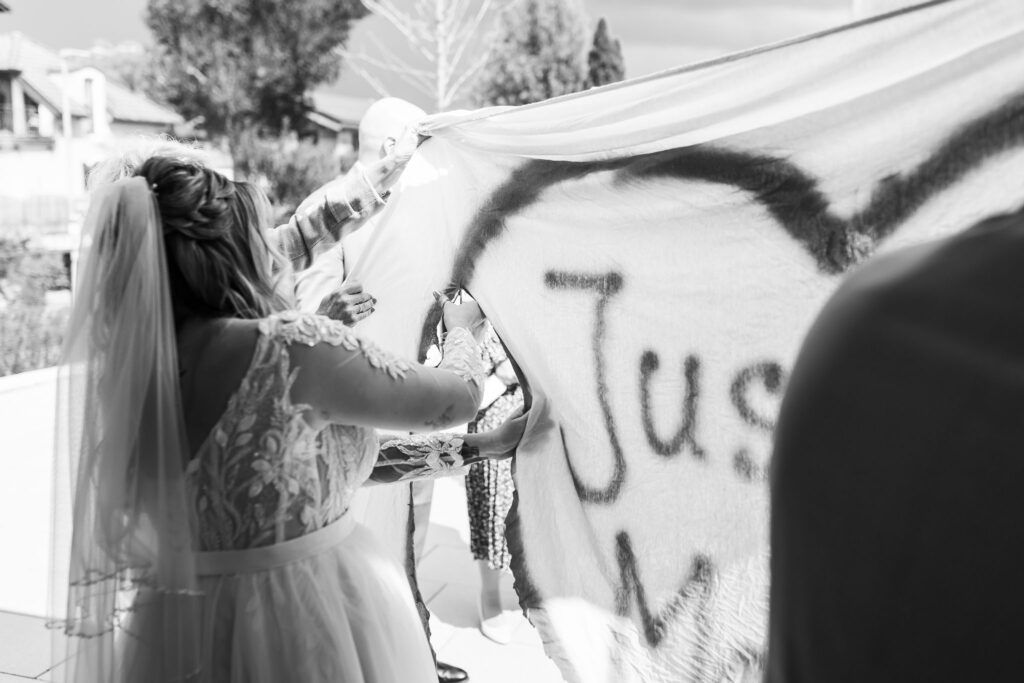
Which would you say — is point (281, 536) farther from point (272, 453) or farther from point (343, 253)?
point (343, 253)

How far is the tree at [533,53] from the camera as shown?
807 inches

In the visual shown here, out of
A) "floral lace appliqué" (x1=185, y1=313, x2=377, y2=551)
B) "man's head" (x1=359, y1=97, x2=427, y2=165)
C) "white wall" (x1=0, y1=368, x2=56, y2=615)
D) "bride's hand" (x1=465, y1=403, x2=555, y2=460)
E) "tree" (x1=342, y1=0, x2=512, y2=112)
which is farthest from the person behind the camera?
"tree" (x1=342, y1=0, x2=512, y2=112)

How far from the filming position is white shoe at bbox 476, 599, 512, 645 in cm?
377

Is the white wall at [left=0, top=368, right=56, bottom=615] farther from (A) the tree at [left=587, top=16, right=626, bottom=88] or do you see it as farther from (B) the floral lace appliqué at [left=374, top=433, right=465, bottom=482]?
(A) the tree at [left=587, top=16, right=626, bottom=88]

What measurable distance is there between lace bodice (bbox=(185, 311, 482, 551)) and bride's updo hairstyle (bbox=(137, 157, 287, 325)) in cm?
11

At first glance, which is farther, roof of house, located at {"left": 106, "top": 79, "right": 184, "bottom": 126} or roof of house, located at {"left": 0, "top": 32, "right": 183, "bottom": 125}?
roof of house, located at {"left": 106, "top": 79, "right": 184, "bottom": 126}

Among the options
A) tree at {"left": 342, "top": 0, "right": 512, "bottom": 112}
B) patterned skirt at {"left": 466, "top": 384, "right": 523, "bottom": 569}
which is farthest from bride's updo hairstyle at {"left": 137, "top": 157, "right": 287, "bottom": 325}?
tree at {"left": 342, "top": 0, "right": 512, "bottom": 112}

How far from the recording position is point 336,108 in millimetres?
35625

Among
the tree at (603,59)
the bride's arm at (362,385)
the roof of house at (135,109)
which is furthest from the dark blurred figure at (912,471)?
the roof of house at (135,109)

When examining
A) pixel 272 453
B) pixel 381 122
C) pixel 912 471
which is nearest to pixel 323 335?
pixel 272 453

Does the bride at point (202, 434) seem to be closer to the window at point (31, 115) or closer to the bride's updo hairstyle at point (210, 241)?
the bride's updo hairstyle at point (210, 241)

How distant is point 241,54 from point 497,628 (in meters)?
24.9

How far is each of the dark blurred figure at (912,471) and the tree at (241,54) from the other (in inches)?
1065

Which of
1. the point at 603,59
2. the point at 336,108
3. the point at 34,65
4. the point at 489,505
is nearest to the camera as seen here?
the point at 489,505
